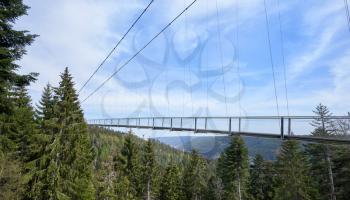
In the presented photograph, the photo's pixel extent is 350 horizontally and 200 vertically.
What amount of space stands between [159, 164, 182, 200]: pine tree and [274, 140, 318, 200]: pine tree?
19040 millimetres

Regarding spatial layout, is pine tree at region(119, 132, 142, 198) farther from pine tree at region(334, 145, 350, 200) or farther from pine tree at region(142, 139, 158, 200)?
pine tree at region(334, 145, 350, 200)

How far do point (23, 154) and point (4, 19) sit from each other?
64.9 feet

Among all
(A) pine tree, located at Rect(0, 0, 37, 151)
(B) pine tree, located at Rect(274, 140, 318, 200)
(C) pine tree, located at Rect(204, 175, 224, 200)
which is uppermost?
(A) pine tree, located at Rect(0, 0, 37, 151)

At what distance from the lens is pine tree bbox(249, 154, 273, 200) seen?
184 ft

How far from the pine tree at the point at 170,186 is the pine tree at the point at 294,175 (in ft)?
62.5

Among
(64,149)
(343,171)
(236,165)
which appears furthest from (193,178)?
(64,149)

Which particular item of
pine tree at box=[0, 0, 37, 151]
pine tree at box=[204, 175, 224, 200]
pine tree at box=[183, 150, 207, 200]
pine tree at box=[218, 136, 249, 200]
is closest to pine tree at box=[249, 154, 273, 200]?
pine tree at box=[204, 175, 224, 200]

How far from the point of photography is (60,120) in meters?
28.3

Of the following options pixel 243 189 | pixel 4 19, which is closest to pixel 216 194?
pixel 243 189

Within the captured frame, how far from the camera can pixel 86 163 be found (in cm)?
4078

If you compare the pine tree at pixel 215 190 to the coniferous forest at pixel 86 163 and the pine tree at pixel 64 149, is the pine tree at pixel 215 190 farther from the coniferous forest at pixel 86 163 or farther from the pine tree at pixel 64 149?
the pine tree at pixel 64 149

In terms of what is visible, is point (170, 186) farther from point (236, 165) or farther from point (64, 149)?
point (64, 149)

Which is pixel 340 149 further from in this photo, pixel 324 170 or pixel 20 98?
pixel 20 98

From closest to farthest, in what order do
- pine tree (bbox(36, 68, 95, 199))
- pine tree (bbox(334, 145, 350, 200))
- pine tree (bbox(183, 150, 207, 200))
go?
pine tree (bbox(36, 68, 95, 199))
pine tree (bbox(334, 145, 350, 200))
pine tree (bbox(183, 150, 207, 200))
